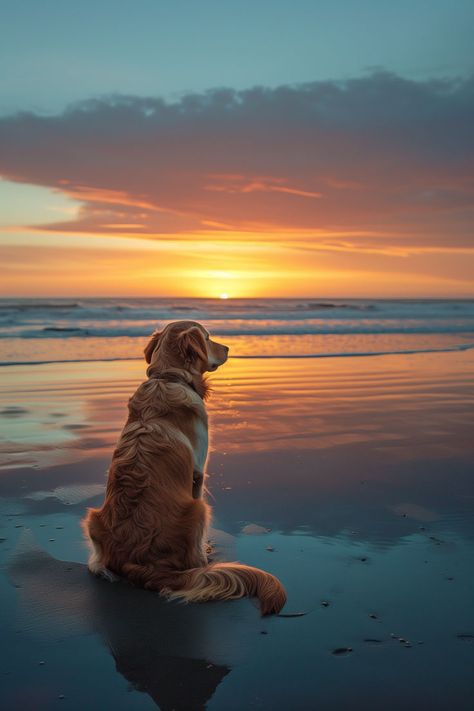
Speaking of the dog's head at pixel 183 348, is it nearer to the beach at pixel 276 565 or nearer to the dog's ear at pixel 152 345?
the dog's ear at pixel 152 345

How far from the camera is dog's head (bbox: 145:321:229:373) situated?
423 cm

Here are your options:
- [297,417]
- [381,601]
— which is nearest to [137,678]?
[381,601]

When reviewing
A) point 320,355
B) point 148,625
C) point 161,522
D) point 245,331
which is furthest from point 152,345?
point 245,331

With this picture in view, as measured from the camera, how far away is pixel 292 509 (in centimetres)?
480

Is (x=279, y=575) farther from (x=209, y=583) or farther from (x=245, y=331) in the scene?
(x=245, y=331)

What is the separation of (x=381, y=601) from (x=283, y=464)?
2.71 meters

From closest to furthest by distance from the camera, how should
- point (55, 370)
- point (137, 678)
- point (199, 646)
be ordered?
point (137, 678), point (199, 646), point (55, 370)

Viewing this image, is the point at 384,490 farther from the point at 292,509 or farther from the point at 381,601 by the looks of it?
the point at 381,601

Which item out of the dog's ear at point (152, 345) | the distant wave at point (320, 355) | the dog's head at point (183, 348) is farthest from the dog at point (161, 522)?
the distant wave at point (320, 355)

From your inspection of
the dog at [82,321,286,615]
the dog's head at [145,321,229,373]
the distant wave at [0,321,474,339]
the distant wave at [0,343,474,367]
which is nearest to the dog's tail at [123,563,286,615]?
the dog at [82,321,286,615]

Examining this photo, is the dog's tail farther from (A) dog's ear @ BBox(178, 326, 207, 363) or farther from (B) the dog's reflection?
(A) dog's ear @ BBox(178, 326, 207, 363)

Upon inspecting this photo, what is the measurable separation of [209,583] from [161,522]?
1.38ft

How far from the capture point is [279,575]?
3703mm

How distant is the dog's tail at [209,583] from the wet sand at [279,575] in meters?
0.07
